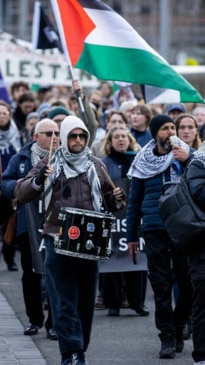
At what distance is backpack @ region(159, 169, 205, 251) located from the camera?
8.79 metres

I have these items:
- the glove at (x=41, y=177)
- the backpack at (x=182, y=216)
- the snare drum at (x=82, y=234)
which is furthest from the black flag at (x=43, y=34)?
the backpack at (x=182, y=216)

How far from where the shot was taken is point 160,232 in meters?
10.2

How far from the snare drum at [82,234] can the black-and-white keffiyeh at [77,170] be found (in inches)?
5.5

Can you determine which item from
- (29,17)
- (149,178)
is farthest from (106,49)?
(29,17)

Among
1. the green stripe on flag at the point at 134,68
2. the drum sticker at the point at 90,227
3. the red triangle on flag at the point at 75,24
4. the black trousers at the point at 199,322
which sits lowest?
the black trousers at the point at 199,322

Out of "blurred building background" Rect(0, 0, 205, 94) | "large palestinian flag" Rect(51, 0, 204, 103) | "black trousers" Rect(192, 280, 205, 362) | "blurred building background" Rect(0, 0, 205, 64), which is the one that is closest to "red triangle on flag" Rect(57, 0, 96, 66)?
"large palestinian flag" Rect(51, 0, 204, 103)

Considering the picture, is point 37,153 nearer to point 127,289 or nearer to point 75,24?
point 75,24

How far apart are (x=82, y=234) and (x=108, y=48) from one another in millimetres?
2657

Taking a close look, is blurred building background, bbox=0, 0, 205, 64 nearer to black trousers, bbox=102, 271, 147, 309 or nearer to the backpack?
black trousers, bbox=102, 271, 147, 309

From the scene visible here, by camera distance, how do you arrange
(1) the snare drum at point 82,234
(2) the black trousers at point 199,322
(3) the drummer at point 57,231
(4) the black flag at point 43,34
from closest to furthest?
(2) the black trousers at point 199,322
(1) the snare drum at point 82,234
(3) the drummer at point 57,231
(4) the black flag at point 43,34

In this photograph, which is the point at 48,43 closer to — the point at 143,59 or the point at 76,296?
the point at 143,59

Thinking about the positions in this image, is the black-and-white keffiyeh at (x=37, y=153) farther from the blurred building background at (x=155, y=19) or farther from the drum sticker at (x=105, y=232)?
the blurred building background at (x=155, y=19)

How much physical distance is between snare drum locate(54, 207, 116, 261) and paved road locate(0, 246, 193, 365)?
99 centimetres

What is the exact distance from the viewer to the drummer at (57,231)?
30.0 feet
